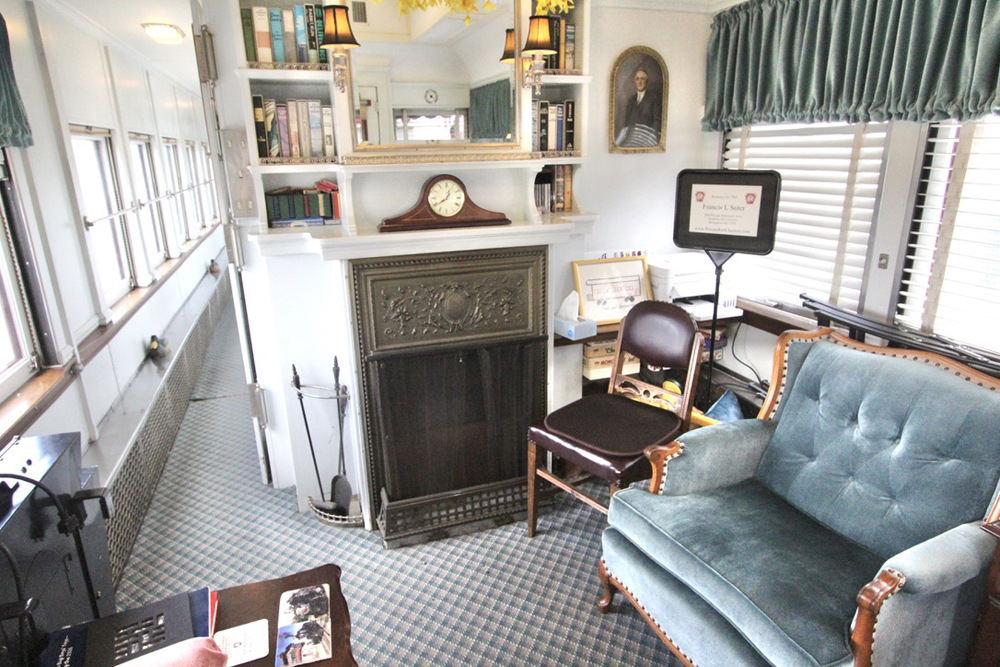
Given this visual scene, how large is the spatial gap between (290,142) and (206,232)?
4992mm

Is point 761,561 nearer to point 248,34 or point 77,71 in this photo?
point 248,34

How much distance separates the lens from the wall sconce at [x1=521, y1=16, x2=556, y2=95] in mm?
2314

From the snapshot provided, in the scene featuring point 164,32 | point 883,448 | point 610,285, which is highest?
point 164,32

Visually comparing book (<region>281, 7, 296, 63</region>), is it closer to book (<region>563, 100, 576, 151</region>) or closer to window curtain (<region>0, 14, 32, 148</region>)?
window curtain (<region>0, 14, 32, 148</region>)

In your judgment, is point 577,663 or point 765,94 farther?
point 765,94

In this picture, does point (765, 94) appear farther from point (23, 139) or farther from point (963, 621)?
point (23, 139)

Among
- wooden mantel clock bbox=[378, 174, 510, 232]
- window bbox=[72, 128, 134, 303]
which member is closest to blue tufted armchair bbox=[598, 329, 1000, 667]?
wooden mantel clock bbox=[378, 174, 510, 232]

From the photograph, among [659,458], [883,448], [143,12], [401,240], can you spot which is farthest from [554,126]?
[143,12]

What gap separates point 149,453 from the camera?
2.99 metres

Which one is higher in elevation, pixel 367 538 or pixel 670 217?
pixel 670 217

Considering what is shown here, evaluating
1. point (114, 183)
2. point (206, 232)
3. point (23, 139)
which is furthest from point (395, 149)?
point (206, 232)

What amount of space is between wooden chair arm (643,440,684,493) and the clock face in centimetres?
124

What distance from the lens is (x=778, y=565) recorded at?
157 cm

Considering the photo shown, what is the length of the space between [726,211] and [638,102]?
0.83 m
